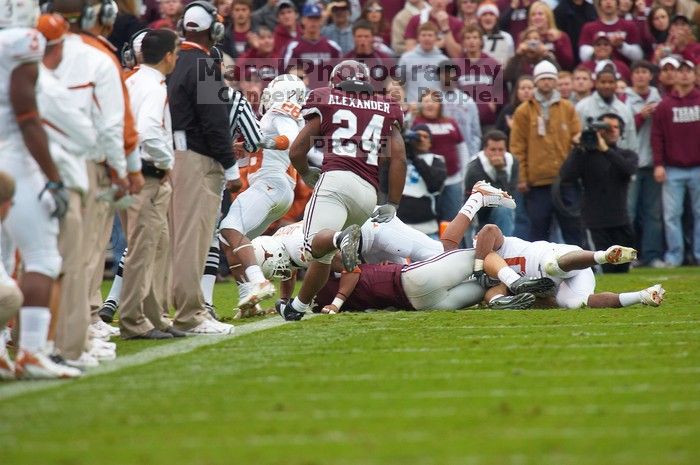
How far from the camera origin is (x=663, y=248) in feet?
51.6

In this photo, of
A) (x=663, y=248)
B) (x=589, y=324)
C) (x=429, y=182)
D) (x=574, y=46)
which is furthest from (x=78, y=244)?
(x=574, y=46)

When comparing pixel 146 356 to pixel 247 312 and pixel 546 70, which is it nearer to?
pixel 247 312

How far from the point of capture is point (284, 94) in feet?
35.7

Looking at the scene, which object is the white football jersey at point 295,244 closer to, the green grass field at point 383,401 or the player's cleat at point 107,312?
the player's cleat at point 107,312

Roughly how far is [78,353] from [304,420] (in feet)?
6.98

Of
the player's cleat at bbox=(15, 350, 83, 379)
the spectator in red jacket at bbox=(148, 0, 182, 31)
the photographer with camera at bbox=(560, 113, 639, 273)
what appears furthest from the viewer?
the spectator in red jacket at bbox=(148, 0, 182, 31)

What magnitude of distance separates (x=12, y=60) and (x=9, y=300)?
1.25 m

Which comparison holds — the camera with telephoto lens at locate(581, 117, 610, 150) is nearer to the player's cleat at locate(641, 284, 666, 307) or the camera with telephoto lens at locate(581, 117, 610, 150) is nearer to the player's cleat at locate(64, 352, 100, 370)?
the player's cleat at locate(641, 284, 666, 307)

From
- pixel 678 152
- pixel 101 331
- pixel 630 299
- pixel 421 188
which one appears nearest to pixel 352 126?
pixel 101 331

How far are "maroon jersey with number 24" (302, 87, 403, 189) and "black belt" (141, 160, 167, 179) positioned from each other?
4.71 ft

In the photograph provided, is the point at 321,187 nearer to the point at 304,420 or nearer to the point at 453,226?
the point at 453,226

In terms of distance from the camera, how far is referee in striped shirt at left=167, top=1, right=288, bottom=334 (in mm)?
8461

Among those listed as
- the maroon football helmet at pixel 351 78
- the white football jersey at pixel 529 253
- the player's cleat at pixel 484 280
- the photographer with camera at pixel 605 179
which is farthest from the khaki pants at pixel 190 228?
the photographer with camera at pixel 605 179

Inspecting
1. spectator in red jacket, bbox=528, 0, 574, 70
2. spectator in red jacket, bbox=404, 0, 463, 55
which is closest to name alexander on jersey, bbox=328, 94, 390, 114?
spectator in red jacket, bbox=404, 0, 463, 55
